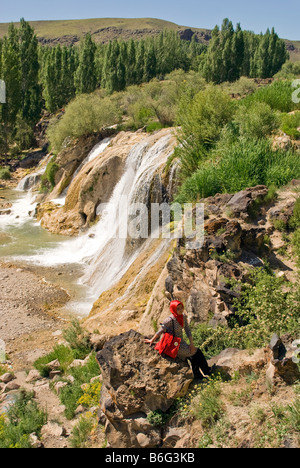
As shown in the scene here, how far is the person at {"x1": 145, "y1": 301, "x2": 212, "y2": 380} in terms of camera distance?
16.3 ft

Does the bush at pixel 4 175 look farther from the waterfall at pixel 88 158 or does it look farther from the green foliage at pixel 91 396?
the green foliage at pixel 91 396

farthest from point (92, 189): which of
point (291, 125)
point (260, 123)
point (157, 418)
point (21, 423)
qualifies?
point (157, 418)

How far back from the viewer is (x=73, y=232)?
18547 millimetres

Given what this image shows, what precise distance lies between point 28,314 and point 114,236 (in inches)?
199

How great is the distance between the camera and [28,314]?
11266 mm

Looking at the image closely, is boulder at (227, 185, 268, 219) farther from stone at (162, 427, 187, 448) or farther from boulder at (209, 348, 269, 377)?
stone at (162, 427, 187, 448)

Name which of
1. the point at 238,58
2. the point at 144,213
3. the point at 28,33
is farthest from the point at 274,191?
the point at 238,58

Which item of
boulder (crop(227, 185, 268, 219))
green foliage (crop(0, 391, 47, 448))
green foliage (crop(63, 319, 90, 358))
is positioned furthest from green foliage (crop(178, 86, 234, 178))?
green foliage (crop(0, 391, 47, 448))

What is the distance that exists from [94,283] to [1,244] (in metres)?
6.46

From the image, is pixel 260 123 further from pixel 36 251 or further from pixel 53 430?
pixel 36 251

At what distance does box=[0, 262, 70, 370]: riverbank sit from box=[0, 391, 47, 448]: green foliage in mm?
2513

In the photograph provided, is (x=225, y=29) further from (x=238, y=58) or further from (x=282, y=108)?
(x=282, y=108)

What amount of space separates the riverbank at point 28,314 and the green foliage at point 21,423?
8.24ft

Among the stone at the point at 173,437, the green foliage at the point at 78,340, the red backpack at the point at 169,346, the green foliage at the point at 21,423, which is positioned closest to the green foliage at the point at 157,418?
the stone at the point at 173,437
